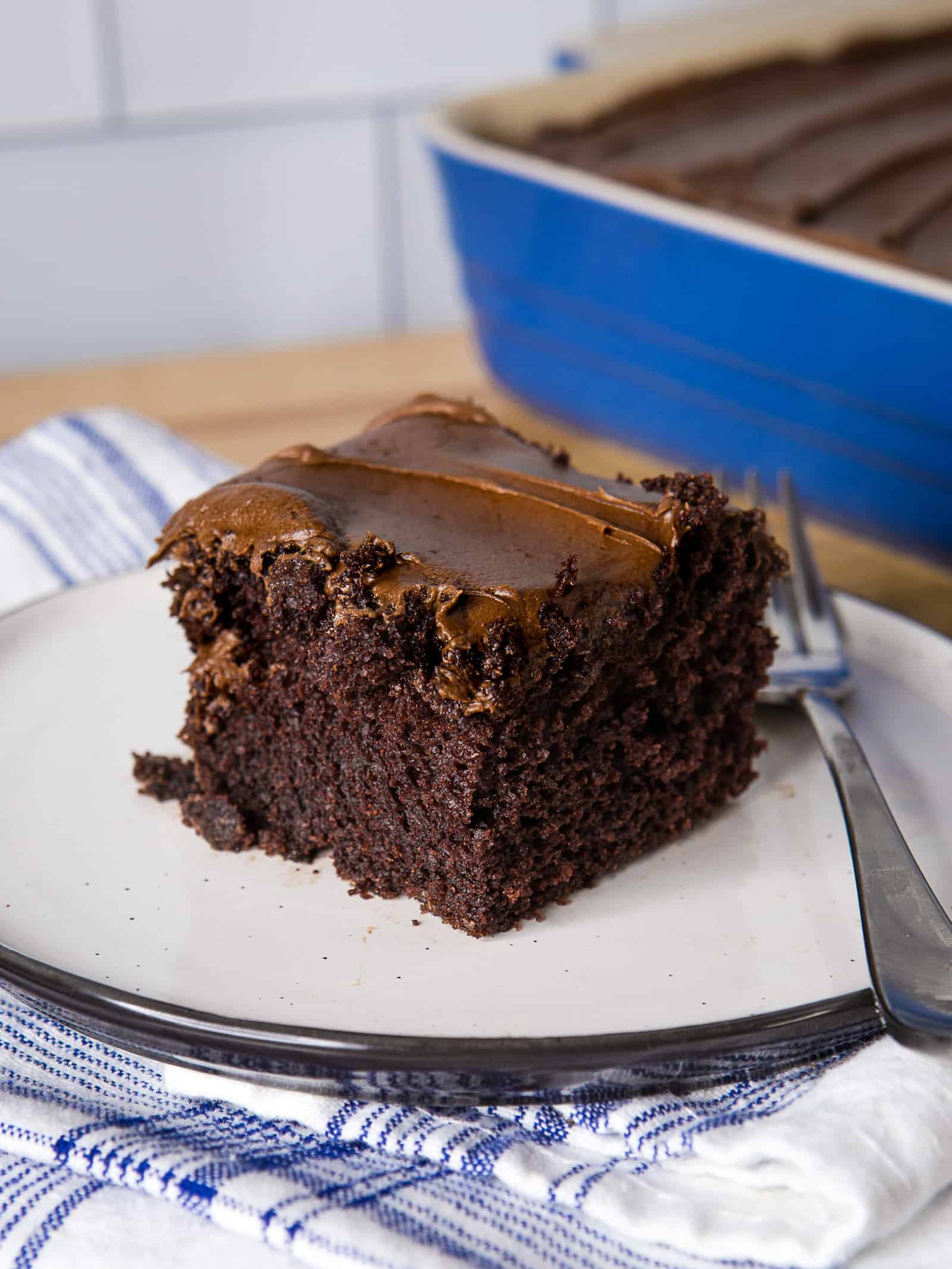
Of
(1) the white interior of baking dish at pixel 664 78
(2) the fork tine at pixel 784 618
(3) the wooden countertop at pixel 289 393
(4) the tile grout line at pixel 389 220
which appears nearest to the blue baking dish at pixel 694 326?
(1) the white interior of baking dish at pixel 664 78

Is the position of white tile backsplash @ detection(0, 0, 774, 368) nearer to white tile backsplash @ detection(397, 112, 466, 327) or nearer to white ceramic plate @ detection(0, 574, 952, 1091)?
white tile backsplash @ detection(397, 112, 466, 327)

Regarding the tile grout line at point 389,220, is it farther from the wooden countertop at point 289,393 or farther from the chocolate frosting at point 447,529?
the chocolate frosting at point 447,529

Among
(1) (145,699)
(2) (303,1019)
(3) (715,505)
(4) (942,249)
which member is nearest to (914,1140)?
(2) (303,1019)

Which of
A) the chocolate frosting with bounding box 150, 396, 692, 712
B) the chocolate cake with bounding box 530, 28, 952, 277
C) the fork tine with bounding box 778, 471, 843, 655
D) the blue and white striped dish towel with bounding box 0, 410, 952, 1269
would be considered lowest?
the blue and white striped dish towel with bounding box 0, 410, 952, 1269

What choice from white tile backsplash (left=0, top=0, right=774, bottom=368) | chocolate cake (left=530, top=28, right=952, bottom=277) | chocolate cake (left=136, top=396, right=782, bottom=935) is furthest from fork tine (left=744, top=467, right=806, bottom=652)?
white tile backsplash (left=0, top=0, right=774, bottom=368)

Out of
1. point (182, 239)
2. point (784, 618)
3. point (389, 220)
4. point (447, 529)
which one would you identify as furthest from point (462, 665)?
point (389, 220)
